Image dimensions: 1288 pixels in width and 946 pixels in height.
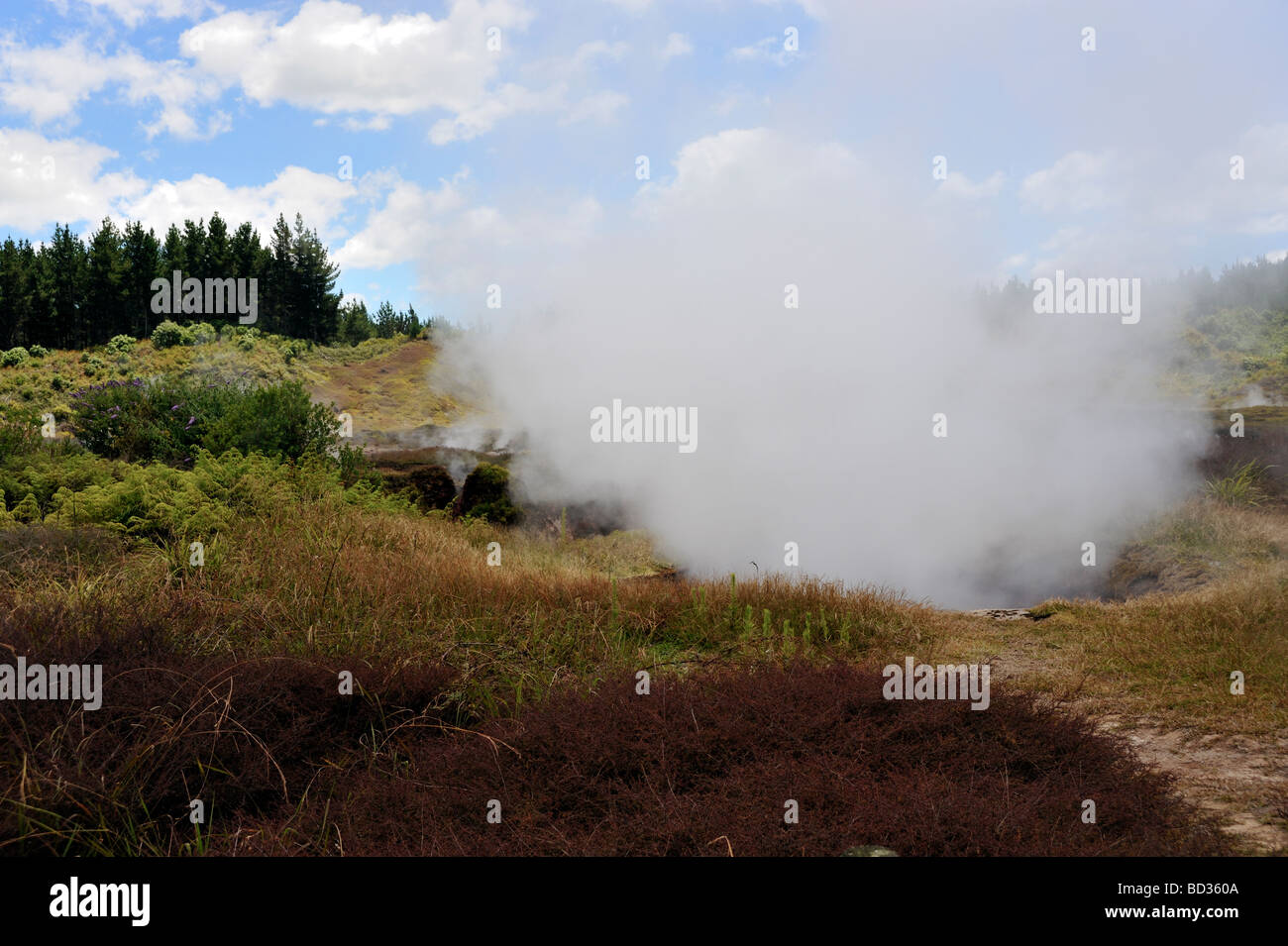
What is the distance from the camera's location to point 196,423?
12898mm

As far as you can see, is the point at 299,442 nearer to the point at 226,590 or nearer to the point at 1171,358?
the point at 226,590

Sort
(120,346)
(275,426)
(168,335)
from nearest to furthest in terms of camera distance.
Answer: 1. (275,426)
2. (168,335)
3. (120,346)

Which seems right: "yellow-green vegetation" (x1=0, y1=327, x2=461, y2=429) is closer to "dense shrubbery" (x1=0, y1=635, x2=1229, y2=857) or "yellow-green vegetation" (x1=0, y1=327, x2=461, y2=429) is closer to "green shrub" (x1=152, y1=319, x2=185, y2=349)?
"green shrub" (x1=152, y1=319, x2=185, y2=349)

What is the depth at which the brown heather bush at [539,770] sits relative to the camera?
3082 mm

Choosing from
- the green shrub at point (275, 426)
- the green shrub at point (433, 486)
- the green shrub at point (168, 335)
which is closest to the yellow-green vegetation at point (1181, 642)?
the green shrub at point (433, 486)

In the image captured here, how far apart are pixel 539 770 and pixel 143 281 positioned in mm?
44149

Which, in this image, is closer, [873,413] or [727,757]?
[727,757]

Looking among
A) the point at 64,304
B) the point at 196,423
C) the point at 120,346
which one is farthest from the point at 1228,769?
the point at 64,304

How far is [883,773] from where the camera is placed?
11.8 ft

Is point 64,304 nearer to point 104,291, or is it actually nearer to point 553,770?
point 104,291

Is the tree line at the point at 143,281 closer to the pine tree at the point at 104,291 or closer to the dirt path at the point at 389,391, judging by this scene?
the pine tree at the point at 104,291
